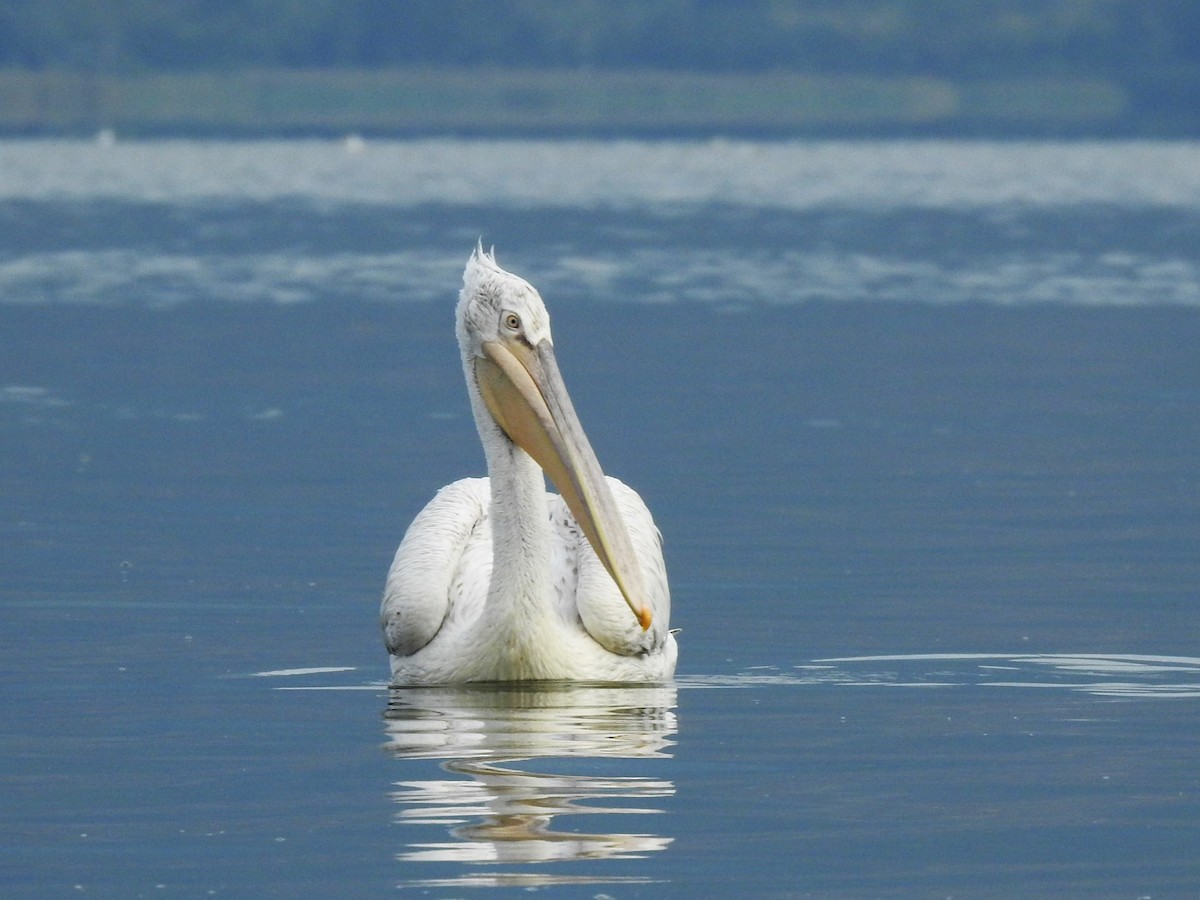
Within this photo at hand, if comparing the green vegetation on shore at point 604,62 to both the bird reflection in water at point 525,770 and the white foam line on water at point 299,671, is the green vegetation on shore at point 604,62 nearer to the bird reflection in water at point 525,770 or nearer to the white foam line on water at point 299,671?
the white foam line on water at point 299,671

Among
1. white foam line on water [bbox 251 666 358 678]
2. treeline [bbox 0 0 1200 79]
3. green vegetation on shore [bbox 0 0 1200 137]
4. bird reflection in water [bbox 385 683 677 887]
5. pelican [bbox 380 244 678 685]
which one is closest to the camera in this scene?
bird reflection in water [bbox 385 683 677 887]

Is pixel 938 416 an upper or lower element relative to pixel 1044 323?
lower

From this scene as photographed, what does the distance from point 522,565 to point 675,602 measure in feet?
5.97

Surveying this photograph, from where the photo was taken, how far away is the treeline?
436 feet

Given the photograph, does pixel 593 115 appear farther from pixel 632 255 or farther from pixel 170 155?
pixel 632 255

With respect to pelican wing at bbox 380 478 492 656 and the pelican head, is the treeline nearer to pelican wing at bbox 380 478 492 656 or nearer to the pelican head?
pelican wing at bbox 380 478 492 656

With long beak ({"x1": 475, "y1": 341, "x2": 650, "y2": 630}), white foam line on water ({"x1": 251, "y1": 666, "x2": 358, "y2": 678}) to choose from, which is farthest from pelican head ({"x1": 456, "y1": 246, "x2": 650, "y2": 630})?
white foam line on water ({"x1": 251, "y1": 666, "x2": 358, "y2": 678})

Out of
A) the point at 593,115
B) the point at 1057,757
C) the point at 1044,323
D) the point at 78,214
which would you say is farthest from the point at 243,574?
the point at 593,115

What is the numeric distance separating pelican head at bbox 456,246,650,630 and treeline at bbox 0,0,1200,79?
124790 mm

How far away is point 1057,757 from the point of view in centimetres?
775

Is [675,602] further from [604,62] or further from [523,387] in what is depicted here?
[604,62]

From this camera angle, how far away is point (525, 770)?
7543mm

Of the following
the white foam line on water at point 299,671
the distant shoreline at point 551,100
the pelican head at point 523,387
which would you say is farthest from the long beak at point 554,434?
the distant shoreline at point 551,100

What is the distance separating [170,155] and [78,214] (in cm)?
4005
